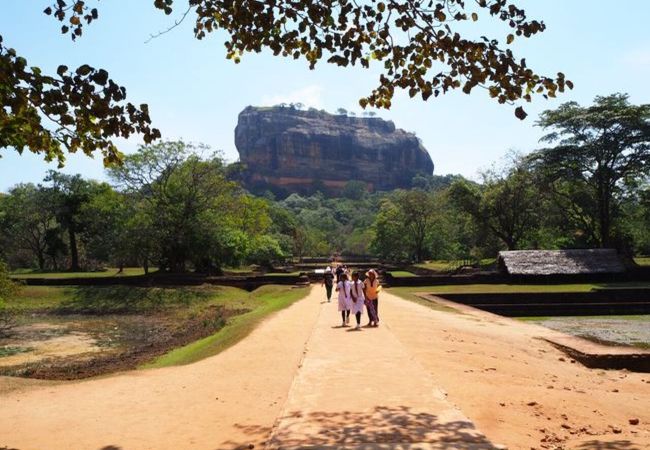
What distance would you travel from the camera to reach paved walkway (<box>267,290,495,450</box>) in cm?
496

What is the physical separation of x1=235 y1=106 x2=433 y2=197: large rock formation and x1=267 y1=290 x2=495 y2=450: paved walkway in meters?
148

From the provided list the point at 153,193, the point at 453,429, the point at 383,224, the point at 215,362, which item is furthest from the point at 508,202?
the point at 453,429

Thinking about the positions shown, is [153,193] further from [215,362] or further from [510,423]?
[510,423]

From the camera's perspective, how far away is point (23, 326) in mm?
21000

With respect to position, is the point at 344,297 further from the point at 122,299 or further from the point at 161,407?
the point at 122,299

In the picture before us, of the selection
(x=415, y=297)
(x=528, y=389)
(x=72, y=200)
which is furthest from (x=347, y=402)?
(x=72, y=200)

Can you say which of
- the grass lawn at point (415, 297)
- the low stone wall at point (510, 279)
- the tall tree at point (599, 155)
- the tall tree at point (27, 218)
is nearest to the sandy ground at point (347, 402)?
the grass lawn at point (415, 297)

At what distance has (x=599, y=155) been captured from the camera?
35.5m

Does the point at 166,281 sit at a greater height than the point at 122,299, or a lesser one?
greater

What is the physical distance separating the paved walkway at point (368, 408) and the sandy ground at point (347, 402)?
0.7 inches

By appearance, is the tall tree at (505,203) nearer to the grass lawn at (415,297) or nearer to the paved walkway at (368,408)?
the grass lawn at (415,297)

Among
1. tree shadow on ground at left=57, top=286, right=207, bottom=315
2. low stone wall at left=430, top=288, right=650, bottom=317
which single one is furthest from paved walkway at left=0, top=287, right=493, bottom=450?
tree shadow on ground at left=57, top=286, right=207, bottom=315

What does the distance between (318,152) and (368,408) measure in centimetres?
15589

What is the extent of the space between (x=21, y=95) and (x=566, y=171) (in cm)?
3708
